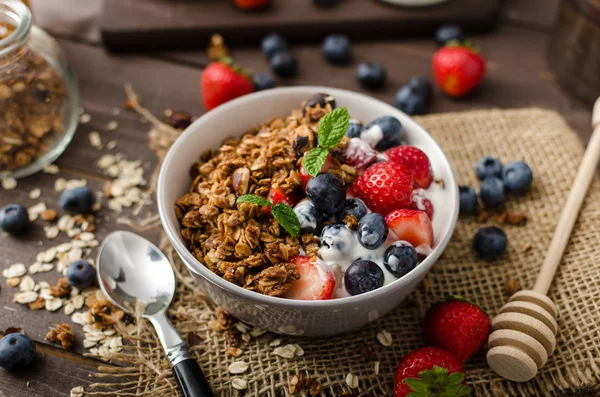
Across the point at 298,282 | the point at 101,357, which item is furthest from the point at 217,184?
the point at 101,357

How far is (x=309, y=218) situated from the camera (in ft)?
3.73

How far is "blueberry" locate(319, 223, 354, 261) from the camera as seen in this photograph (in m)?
1.10

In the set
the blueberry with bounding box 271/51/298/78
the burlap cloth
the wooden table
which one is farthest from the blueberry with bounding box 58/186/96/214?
the blueberry with bounding box 271/51/298/78

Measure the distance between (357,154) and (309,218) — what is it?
17 centimetres

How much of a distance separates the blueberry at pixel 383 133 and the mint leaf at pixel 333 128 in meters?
0.10

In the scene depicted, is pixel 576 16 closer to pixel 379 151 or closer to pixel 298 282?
pixel 379 151

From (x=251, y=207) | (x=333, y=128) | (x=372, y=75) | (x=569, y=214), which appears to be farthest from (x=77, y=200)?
(x=569, y=214)

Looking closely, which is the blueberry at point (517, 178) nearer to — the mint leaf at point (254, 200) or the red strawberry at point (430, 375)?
the red strawberry at point (430, 375)

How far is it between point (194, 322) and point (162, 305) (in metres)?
0.07

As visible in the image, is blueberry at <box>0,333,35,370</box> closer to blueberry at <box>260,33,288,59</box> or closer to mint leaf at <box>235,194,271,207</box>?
mint leaf at <box>235,194,271,207</box>

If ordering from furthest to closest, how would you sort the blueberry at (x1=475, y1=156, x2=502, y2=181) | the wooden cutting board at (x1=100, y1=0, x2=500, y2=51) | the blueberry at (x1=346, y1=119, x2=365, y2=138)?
the wooden cutting board at (x1=100, y1=0, x2=500, y2=51) → the blueberry at (x1=475, y1=156, x2=502, y2=181) → the blueberry at (x1=346, y1=119, x2=365, y2=138)

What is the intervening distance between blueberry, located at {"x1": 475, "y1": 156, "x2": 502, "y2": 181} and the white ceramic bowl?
0.25m

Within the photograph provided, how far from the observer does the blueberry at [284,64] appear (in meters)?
1.81

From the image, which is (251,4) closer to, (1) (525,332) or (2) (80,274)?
(2) (80,274)
